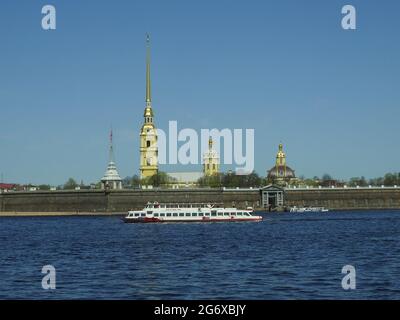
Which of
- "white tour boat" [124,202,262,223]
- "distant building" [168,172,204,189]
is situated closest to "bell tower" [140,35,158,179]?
"distant building" [168,172,204,189]

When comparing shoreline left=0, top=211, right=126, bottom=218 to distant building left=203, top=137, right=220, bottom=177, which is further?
distant building left=203, top=137, right=220, bottom=177

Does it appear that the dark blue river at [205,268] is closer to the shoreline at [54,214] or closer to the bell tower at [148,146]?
the shoreline at [54,214]

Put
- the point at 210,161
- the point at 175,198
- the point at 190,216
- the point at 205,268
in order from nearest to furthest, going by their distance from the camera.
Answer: the point at 205,268, the point at 190,216, the point at 175,198, the point at 210,161

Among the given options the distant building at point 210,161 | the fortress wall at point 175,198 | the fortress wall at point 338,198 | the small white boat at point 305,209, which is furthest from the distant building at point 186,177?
the small white boat at point 305,209

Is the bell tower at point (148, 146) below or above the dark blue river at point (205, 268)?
above

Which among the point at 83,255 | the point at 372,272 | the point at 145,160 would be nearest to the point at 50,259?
the point at 83,255

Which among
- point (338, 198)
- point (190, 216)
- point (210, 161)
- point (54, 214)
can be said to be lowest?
point (54, 214)

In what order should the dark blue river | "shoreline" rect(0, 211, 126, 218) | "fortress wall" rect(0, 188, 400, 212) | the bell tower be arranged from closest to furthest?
the dark blue river → "shoreline" rect(0, 211, 126, 218) → "fortress wall" rect(0, 188, 400, 212) → the bell tower

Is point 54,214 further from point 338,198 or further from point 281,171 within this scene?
point 281,171

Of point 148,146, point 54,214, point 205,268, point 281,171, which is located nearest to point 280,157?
point 281,171

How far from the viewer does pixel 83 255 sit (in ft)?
129

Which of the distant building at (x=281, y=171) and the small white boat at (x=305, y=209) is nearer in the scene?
the small white boat at (x=305, y=209)

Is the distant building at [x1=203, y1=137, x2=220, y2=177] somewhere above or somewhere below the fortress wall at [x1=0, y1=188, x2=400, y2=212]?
above

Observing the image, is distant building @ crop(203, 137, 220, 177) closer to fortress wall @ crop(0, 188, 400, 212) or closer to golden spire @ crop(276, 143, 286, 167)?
golden spire @ crop(276, 143, 286, 167)
